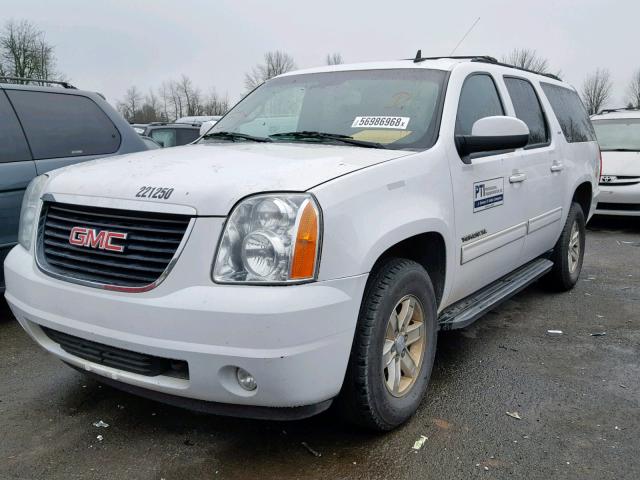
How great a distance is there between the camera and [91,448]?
2.60m

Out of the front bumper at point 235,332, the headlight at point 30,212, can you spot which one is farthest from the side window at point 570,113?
the headlight at point 30,212

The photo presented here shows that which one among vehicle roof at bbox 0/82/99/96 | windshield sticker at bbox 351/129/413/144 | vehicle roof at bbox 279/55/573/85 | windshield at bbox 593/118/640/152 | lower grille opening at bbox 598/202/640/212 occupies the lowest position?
lower grille opening at bbox 598/202/640/212

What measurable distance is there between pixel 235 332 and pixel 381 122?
1.61 meters

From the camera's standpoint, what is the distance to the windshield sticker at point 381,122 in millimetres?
3119

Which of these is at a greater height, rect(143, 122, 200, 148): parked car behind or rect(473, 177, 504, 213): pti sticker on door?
rect(143, 122, 200, 148): parked car behind

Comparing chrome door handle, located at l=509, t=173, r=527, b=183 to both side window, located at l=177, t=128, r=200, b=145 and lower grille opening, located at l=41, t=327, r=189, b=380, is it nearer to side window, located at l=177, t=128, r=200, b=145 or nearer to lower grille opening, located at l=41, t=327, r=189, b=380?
lower grille opening, located at l=41, t=327, r=189, b=380

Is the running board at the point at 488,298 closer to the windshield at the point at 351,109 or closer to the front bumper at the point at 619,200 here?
the windshield at the point at 351,109

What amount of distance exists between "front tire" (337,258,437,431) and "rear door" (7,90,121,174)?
307 centimetres

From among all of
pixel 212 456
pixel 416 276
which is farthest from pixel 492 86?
pixel 212 456

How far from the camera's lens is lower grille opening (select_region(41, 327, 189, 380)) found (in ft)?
7.50

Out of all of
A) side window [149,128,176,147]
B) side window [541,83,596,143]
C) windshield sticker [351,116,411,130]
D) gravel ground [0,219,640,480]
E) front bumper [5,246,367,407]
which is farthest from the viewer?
side window [149,128,176,147]

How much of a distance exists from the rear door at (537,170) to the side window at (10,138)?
3577 mm

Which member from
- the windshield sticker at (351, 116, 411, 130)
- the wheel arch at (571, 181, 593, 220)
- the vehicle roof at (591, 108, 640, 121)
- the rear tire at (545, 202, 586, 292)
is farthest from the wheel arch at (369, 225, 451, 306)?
the vehicle roof at (591, 108, 640, 121)

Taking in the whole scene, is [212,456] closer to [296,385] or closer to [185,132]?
[296,385]
